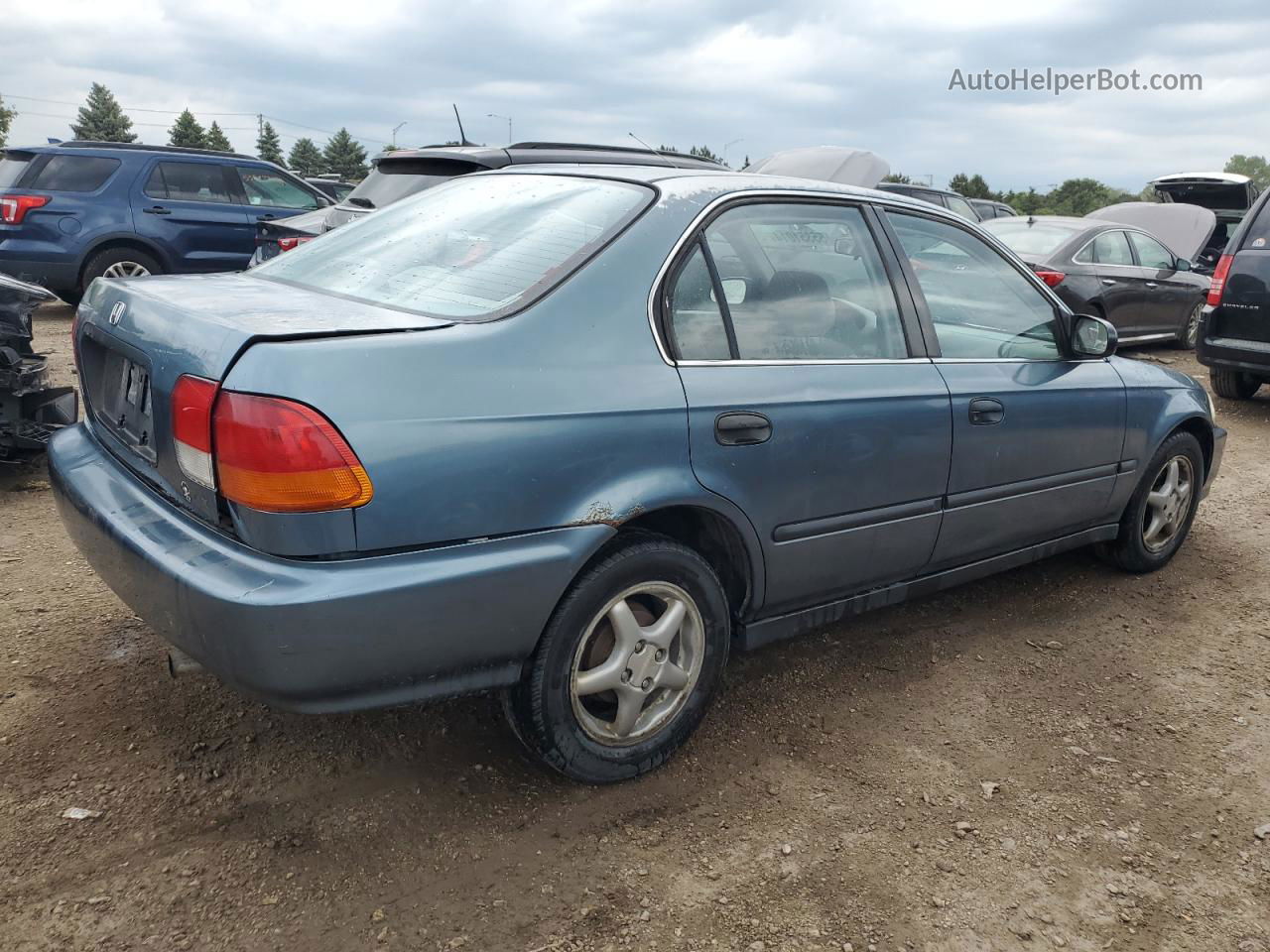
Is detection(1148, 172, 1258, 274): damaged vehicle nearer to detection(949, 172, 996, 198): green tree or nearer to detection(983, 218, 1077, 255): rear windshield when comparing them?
detection(983, 218, 1077, 255): rear windshield

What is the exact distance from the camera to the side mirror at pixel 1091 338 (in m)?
3.80

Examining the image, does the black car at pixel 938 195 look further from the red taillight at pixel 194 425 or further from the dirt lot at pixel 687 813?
the red taillight at pixel 194 425

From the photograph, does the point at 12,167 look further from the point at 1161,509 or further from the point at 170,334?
the point at 1161,509

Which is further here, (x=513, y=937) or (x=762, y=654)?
(x=762, y=654)

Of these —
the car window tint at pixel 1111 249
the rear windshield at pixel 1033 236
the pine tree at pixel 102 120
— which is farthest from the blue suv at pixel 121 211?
the pine tree at pixel 102 120

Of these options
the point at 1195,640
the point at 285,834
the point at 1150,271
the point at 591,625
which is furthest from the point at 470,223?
the point at 1150,271

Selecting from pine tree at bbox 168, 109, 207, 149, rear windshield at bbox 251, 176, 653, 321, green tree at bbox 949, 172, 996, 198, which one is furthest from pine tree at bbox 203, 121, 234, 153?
rear windshield at bbox 251, 176, 653, 321

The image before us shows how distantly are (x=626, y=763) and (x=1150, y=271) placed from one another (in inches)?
385

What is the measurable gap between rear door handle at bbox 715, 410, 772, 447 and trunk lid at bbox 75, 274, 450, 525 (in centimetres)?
76

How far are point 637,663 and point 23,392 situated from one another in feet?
11.4

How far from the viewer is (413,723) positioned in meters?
3.01

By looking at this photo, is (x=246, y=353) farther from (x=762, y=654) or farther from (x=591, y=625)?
(x=762, y=654)

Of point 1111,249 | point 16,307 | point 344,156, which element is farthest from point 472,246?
point 344,156

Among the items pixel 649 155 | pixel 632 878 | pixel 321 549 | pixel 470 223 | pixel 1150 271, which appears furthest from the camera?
pixel 1150 271
